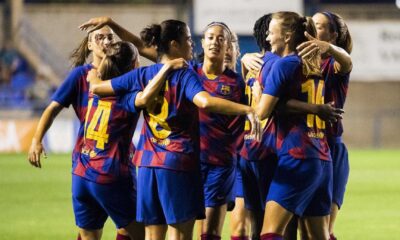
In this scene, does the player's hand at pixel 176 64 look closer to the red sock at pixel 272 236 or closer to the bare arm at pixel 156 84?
the bare arm at pixel 156 84

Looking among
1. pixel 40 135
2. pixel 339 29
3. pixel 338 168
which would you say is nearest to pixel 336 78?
pixel 339 29

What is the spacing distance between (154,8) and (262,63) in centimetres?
3033

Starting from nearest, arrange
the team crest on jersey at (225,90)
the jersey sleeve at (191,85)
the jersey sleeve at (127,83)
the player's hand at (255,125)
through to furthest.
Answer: the player's hand at (255,125) → the jersey sleeve at (191,85) → the jersey sleeve at (127,83) → the team crest on jersey at (225,90)

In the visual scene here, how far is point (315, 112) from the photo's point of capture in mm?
7590

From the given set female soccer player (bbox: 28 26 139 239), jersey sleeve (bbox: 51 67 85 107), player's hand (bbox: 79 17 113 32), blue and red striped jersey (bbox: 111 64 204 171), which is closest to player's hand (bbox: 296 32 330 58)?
blue and red striped jersey (bbox: 111 64 204 171)

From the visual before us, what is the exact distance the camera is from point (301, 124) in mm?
7773

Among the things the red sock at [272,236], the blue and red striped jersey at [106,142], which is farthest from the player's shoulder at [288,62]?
the blue and red striped jersey at [106,142]

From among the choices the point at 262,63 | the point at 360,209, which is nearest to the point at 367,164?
the point at 360,209

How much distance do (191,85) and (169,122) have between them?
368mm

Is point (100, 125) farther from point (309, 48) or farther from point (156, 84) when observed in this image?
point (309, 48)

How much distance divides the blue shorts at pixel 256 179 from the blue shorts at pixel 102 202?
88 cm

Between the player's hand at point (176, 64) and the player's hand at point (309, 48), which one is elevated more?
the player's hand at point (309, 48)

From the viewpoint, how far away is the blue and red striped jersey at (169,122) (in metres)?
7.59

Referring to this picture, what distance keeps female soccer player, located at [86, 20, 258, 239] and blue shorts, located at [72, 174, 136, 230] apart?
55 cm
